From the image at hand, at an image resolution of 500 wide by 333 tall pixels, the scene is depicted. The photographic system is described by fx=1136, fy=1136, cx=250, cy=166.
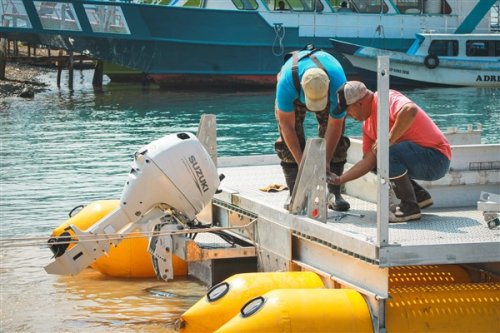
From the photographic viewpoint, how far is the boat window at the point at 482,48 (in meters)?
36.2

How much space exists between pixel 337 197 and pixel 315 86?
850mm

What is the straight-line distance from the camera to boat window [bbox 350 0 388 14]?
36094 millimetres

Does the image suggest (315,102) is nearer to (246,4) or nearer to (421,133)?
(421,133)

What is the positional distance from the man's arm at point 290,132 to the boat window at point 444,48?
93.1ft

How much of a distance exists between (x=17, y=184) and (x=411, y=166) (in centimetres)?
1101

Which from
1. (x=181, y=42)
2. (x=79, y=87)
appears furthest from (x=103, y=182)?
(x=79, y=87)

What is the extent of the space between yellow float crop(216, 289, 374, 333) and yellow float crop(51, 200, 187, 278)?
2877mm

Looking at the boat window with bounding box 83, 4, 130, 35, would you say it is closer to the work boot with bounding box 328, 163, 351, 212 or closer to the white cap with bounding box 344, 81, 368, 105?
the work boot with bounding box 328, 163, 351, 212

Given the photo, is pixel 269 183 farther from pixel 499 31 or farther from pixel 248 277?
pixel 499 31

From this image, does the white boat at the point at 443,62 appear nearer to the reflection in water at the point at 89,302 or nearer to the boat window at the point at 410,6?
the boat window at the point at 410,6

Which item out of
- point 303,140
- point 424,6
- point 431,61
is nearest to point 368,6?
point 424,6

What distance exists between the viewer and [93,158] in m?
20.5

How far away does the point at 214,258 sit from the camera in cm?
839

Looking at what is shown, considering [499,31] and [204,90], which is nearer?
[204,90]
